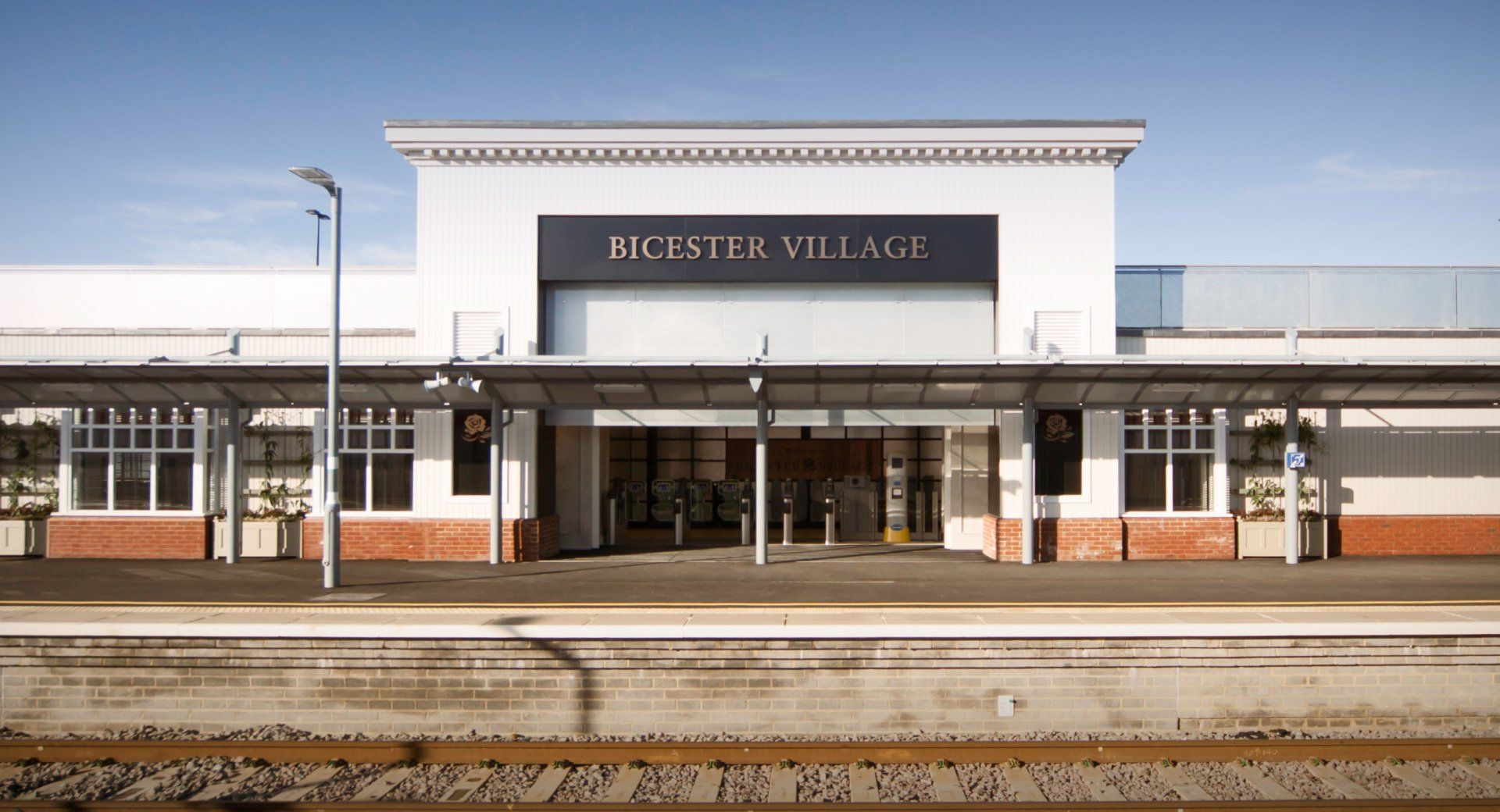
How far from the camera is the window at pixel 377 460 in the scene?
57.5ft

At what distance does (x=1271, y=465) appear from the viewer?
17.6 m

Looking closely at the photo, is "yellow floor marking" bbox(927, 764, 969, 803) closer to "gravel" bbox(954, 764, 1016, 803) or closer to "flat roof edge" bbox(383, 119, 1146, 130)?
"gravel" bbox(954, 764, 1016, 803)


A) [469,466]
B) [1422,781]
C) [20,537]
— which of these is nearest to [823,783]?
[1422,781]

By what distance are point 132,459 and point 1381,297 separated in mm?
25604

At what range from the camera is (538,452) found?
17.8m

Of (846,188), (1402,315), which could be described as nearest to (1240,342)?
(1402,315)

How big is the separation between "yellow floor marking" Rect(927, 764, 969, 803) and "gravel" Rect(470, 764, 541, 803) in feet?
11.8

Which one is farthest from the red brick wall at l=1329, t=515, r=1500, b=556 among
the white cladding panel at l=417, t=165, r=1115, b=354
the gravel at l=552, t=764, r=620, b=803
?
the gravel at l=552, t=764, r=620, b=803

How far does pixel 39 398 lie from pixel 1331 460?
24.1 metres

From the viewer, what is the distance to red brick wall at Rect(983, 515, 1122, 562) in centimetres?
1673

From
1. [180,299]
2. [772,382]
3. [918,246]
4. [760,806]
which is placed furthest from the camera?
[180,299]

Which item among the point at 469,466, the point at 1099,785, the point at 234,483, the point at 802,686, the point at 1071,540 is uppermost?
the point at 469,466

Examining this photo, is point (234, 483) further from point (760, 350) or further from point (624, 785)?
point (624, 785)

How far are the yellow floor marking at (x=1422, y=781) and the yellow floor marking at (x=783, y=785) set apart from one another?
17.7ft
